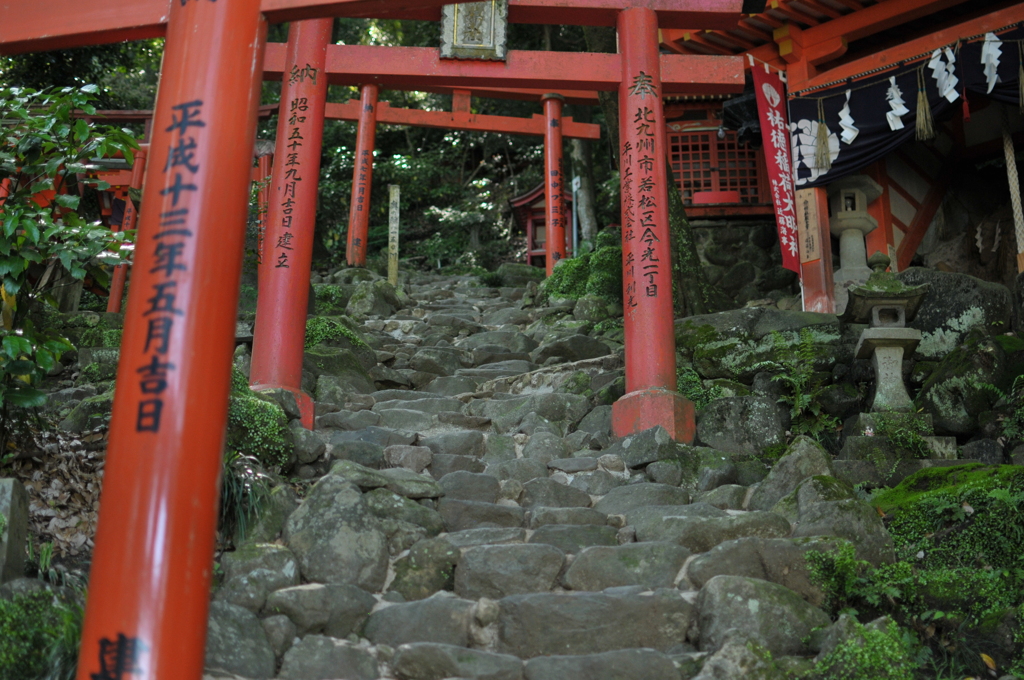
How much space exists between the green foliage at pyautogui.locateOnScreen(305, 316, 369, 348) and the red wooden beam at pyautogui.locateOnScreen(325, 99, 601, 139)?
787cm

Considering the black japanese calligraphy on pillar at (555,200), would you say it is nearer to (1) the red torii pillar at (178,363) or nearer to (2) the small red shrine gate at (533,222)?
(2) the small red shrine gate at (533,222)

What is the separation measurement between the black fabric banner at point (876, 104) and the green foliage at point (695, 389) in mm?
4839

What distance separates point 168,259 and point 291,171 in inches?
179

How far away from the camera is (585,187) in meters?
18.4

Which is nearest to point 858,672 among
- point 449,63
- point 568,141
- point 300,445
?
point 300,445

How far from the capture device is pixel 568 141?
64.1ft

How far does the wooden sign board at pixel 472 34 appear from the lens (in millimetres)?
7816

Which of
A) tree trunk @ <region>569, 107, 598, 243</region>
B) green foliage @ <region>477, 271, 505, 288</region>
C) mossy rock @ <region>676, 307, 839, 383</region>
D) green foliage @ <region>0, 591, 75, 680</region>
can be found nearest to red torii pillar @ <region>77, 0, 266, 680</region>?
green foliage @ <region>0, 591, 75, 680</region>

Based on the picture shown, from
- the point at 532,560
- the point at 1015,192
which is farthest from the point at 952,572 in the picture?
the point at 1015,192

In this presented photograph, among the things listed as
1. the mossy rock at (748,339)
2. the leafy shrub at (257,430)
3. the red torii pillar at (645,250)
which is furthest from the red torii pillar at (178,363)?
the mossy rock at (748,339)

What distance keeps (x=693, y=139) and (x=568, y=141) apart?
5.47 m

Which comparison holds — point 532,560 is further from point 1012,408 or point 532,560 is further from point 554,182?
point 554,182

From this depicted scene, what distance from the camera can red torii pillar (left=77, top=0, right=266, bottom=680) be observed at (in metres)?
2.57

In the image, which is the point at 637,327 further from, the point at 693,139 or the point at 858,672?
the point at 693,139
